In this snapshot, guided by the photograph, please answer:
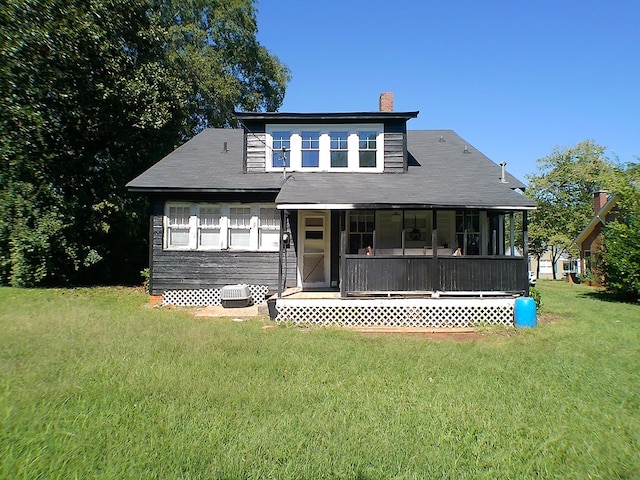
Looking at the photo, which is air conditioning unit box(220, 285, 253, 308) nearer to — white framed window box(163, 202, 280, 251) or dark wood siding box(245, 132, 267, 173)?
white framed window box(163, 202, 280, 251)

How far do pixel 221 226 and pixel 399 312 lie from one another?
6.30 meters

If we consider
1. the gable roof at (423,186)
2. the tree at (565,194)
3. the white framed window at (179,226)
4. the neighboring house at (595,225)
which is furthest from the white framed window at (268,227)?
the tree at (565,194)

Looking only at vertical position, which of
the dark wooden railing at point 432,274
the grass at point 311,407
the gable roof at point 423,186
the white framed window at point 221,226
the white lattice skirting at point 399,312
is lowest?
the grass at point 311,407

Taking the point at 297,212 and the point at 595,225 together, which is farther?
the point at 595,225

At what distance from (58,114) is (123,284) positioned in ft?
23.6

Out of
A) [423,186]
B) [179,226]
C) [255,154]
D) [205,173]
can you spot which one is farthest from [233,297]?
[423,186]

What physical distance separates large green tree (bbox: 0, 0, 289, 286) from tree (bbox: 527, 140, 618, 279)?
34.7 m

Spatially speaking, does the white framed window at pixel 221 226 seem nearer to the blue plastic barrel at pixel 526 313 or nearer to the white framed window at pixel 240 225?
the white framed window at pixel 240 225

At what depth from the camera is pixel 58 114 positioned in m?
15.4

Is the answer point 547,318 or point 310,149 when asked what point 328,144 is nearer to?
point 310,149

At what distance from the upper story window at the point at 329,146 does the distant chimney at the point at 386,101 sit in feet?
8.73

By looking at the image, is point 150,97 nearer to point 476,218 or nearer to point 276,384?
point 476,218

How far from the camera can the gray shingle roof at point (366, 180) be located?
10.1 m

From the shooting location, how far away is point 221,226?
41.9 ft
